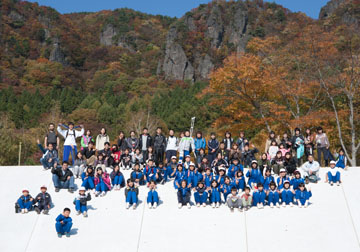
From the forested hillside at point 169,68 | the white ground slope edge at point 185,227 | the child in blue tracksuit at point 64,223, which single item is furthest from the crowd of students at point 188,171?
the forested hillside at point 169,68

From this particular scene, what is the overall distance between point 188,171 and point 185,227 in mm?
1930

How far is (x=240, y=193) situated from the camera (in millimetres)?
12180

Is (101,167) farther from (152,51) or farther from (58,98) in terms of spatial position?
(152,51)

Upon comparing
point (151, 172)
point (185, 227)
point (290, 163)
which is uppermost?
point (290, 163)

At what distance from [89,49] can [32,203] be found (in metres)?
119

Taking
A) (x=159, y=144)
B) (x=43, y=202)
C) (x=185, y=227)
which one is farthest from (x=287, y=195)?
(x=43, y=202)

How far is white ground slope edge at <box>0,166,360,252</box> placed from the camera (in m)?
10.2

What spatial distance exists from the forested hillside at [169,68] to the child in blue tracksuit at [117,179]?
816 cm

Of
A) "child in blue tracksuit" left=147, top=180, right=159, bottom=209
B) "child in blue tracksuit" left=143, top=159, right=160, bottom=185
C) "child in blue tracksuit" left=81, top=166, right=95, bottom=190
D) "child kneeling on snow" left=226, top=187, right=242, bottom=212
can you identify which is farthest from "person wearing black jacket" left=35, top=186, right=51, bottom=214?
"child kneeling on snow" left=226, top=187, right=242, bottom=212

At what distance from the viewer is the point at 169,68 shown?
347 ft

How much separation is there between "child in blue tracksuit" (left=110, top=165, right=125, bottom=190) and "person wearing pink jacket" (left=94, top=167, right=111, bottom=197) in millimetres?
193

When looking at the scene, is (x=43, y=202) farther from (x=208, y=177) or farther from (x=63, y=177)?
(x=208, y=177)

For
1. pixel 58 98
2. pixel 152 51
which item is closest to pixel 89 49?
pixel 152 51

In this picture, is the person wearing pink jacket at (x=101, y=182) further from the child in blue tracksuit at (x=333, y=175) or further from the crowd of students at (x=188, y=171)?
the child in blue tracksuit at (x=333, y=175)
